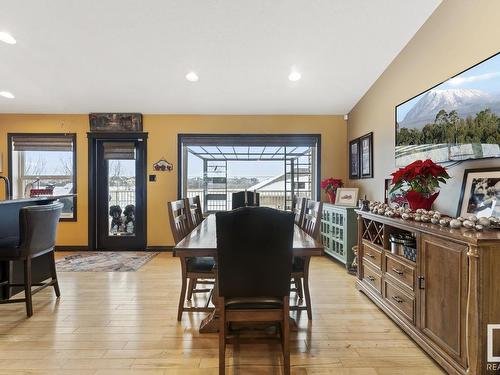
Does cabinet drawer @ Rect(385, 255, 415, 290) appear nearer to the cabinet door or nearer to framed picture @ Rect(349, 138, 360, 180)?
the cabinet door

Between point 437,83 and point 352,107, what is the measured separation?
2.12 m

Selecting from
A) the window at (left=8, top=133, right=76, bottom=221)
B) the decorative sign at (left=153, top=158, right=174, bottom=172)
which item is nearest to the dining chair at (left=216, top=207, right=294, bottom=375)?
the decorative sign at (left=153, top=158, right=174, bottom=172)

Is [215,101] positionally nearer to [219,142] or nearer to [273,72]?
[219,142]

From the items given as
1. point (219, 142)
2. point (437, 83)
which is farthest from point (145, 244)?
point (437, 83)

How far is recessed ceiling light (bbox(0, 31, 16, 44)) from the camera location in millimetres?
3043

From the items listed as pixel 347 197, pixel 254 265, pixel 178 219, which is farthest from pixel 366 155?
pixel 254 265

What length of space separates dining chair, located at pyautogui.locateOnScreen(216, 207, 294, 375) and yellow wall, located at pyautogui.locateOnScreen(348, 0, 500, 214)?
1.74 metres

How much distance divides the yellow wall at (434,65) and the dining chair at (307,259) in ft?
3.82

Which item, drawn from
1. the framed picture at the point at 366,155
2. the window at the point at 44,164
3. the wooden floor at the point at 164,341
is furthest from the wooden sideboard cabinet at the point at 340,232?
the window at the point at 44,164

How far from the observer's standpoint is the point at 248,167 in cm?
593

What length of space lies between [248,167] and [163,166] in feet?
5.84

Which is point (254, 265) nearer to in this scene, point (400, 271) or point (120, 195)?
point (400, 271)

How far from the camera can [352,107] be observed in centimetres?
475

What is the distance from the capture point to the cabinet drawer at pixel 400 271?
215cm
